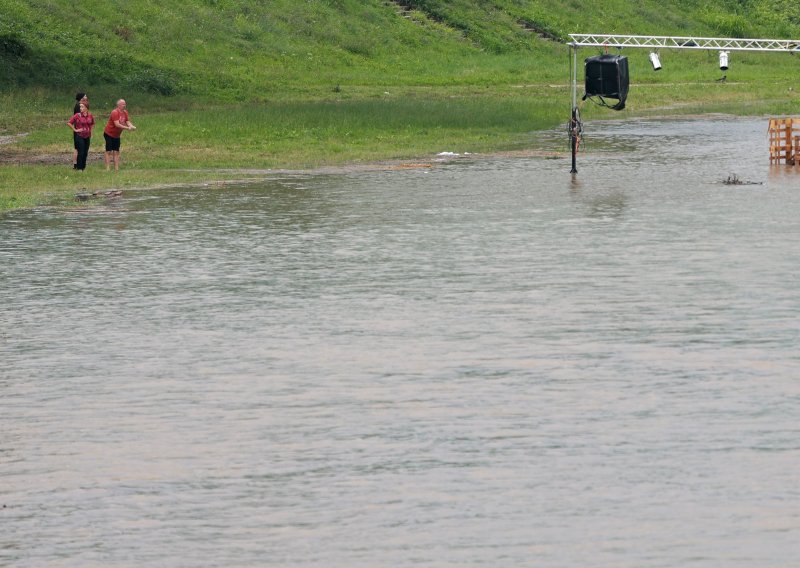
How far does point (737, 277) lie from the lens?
18.3 metres

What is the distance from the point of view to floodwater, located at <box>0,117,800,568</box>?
30.2 ft

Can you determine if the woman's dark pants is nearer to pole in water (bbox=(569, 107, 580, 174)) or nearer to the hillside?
pole in water (bbox=(569, 107, 580, 174))

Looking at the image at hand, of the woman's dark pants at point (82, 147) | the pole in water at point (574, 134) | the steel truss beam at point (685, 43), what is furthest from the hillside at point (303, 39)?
the pole in water at point (574, 134)

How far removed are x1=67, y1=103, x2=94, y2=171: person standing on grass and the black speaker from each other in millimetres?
10516

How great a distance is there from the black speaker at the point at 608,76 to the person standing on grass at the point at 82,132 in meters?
10.5

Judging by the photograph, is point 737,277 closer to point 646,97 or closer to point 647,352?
point 647,352

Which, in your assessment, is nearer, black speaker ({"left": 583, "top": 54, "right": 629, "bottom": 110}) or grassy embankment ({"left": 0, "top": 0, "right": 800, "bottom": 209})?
black speaker ({"left": 583, "top": 54, "right": 629, "bottom": 110})

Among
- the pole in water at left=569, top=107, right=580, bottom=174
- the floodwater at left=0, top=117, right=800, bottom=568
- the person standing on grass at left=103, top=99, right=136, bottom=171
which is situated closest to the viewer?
the floodwater at left=0, top=117, right=800, bottom=568

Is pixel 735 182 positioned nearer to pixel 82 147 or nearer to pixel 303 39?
pixel 82 147

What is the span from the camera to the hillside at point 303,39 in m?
54.5

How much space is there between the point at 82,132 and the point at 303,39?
1503 inches

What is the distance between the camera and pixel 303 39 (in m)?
70.0

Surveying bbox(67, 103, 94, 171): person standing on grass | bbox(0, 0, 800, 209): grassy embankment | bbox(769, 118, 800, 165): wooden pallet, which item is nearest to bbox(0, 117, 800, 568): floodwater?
bbox(67, 103, 94, 171): person standing on grass

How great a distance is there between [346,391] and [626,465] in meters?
3.11
